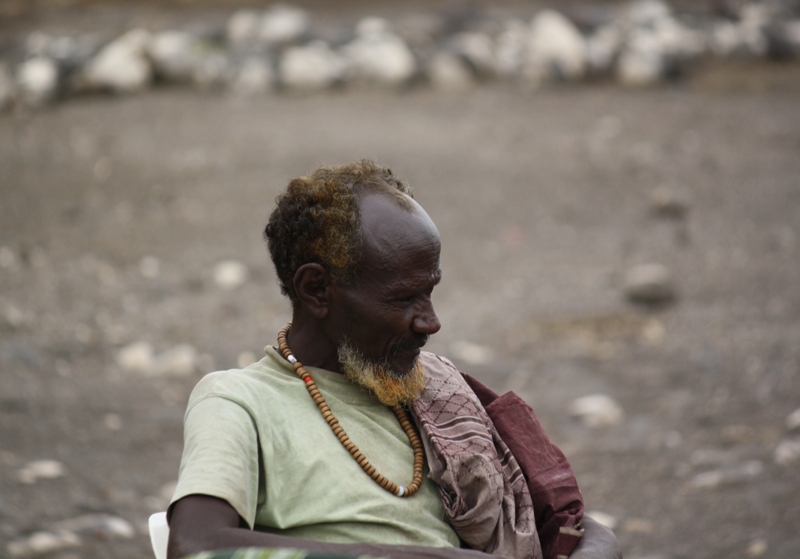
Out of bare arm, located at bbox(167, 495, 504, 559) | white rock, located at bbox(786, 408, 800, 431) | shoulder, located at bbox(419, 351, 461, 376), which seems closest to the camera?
bare arm, located at bbox(167, 495, 504, 559)

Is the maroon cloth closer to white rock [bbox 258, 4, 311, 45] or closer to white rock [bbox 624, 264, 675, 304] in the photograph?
white rock [bbox 624, 264, 675, 304]

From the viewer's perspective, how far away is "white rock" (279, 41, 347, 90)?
11562mm

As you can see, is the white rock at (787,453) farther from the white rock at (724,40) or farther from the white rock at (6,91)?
the white rock at (6,91)

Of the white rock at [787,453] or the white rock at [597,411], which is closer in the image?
the white rock at [787,453]

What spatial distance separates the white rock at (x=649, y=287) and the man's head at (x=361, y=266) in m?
4.99

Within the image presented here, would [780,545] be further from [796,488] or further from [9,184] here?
[9,184]

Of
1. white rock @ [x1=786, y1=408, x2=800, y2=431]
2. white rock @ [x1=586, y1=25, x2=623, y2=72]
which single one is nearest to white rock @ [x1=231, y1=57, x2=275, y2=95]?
white rock @ [x1=586, y1=25, x2=623, y2=72]

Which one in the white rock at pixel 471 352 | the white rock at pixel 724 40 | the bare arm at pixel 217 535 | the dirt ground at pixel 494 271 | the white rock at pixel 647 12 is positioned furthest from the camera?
the white rock at pixel 647 12

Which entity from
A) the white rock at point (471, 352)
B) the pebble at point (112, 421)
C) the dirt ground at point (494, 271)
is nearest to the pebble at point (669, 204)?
the dirt ground at point (494, 271)

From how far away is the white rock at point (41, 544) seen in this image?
3.84 metres

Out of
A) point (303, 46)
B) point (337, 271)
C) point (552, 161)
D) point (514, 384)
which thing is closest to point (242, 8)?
point (303, 46)

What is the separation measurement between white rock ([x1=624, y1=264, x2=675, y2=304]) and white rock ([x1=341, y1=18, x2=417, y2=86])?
17.5 ft

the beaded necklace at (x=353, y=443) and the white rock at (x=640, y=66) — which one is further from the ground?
the white rock at (x=640, y=66)

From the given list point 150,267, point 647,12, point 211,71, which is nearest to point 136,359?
point 150,267
